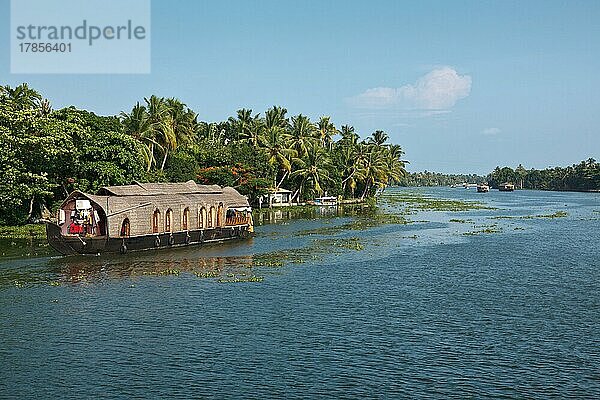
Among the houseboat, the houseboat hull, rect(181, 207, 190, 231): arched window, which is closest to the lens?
the houseboat hull

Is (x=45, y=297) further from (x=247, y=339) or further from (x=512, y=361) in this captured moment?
(x=512, y=361)

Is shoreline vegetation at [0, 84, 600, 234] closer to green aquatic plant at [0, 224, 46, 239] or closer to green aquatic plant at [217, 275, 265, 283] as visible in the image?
green aquatic plant at [0, 224, 46, 239]

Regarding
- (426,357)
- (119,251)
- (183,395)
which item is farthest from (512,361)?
(119,251)

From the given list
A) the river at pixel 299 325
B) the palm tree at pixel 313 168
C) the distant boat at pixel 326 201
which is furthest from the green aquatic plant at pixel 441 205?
the river at pixel 299 325

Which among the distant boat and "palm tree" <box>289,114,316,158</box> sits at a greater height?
"palm tree" <box>289,114,316,158</box>

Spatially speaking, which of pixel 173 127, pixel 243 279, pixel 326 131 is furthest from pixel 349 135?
pixel 243 279

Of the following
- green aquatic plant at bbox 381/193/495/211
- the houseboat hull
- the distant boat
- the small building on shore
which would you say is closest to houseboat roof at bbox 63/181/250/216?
the houseboat hull

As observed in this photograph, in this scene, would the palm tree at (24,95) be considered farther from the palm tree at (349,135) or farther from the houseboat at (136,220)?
the palm tree at (349,135)

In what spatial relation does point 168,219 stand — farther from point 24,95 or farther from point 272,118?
point 272,118
